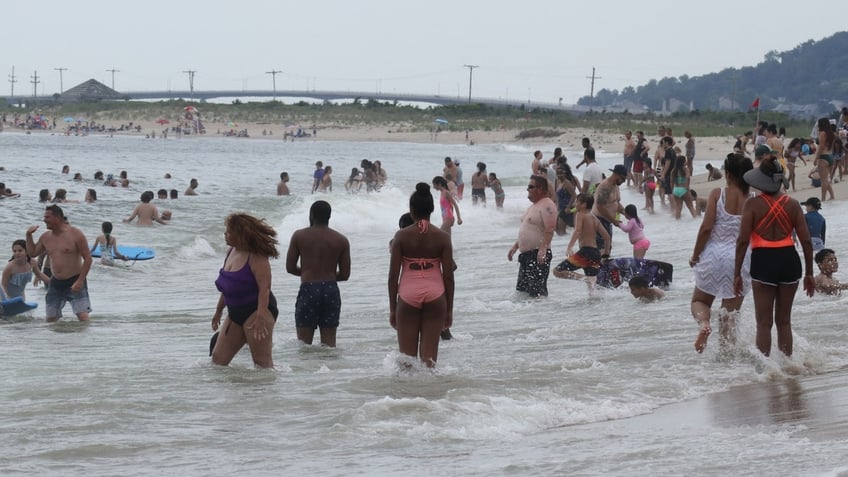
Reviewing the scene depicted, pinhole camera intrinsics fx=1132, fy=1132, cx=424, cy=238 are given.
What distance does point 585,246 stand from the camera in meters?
12.2

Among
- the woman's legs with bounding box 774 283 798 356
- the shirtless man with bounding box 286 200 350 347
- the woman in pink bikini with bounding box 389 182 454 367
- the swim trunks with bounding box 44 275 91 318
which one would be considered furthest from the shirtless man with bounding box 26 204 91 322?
the woman's legs with bounding box 774 283 798 356

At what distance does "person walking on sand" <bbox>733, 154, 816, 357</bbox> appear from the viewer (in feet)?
24.4

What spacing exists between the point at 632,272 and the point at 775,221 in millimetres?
4658

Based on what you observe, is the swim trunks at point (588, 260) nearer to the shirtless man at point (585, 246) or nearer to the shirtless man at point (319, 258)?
the shirtless man at point (585, 246)

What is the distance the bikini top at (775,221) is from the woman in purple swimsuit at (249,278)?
3258 mm

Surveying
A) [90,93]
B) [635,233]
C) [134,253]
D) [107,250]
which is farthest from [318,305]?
[90,93]

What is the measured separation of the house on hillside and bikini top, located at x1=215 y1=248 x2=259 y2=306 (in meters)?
135

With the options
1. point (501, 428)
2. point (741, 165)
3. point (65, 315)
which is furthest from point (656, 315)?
point (65, 315)

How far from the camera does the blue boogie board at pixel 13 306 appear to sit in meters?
11.5

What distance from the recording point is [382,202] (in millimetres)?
29578

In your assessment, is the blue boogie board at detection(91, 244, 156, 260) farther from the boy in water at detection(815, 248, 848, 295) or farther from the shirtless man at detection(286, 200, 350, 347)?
the boy in water at detection(815, 248, 848, 295)

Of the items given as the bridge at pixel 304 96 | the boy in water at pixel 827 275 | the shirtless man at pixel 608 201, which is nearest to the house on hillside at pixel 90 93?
the bridge at pixel 304 96

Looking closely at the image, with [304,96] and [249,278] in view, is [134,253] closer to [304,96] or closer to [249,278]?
[249,278]

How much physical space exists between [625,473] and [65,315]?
27.1ft
